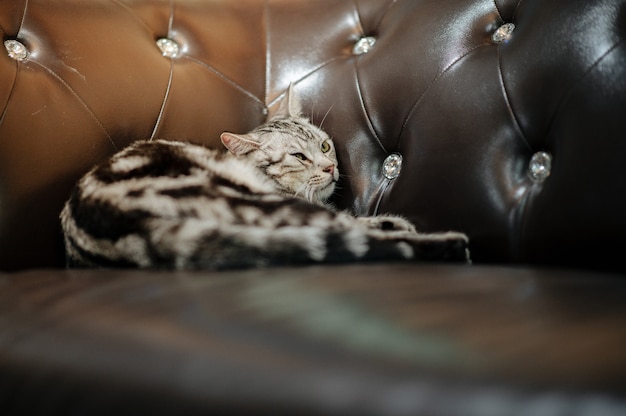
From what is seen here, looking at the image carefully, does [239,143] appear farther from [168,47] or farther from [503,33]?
[503,33]

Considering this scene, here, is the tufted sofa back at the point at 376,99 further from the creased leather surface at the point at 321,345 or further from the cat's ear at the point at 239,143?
the creased leather surface at the point at 321,345

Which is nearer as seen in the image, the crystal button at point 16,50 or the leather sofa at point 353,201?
the leather sofa at point 353,201

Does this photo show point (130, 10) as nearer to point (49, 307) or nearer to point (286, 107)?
point (286, 107)

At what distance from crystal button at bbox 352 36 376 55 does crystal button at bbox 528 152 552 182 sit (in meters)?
0.58

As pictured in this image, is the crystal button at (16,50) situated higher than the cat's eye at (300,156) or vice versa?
the crystal button at (16,50)

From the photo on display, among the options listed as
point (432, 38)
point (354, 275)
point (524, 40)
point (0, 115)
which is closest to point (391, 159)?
point (432, 38)

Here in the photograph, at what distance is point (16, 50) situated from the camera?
1298mm

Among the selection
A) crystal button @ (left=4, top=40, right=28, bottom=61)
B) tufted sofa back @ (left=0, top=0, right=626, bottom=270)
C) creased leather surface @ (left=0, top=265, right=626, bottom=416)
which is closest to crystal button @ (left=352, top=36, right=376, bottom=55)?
tufted sofa back @ (left=0, top=0, right=626, bottom=270)

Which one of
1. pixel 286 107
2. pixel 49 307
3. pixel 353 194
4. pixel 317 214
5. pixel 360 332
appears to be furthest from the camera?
pixel 286 107

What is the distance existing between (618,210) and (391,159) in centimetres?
55

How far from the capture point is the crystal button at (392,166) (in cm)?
135

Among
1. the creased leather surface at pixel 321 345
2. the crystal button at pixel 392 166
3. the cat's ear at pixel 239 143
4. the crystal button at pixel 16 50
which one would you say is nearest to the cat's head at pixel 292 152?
the cat's ear at pixel 239 143

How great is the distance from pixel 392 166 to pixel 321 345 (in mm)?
873

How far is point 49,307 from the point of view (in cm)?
71
